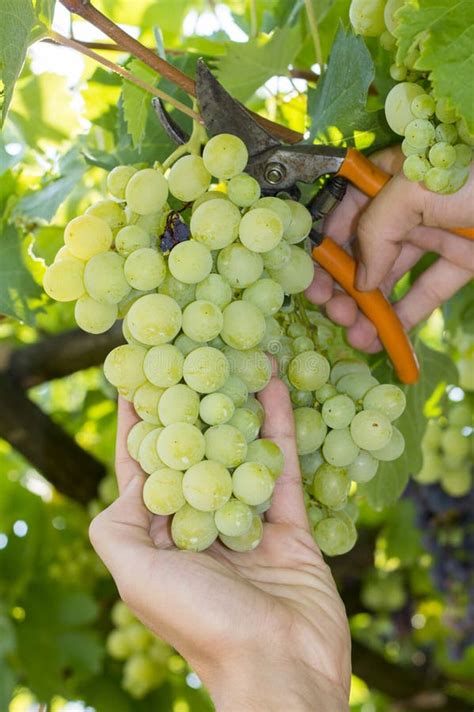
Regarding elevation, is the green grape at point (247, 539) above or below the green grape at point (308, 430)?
below

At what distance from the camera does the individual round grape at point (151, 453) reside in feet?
2.92

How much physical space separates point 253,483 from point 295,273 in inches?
10.0

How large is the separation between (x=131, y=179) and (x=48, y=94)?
0.88 metres

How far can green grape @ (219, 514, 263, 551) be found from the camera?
0.90m

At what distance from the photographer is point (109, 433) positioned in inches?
105

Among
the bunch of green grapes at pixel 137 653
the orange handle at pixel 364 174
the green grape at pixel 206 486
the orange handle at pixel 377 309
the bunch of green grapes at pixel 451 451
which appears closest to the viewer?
the green grape at pixel 206 486

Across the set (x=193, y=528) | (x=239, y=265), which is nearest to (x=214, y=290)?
(x=239, y=265)

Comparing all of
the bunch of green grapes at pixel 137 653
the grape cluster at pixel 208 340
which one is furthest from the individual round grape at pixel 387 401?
the bunch of green grapes at pixel 137 653

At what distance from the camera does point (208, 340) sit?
0.89 metres

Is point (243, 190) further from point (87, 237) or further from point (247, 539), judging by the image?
point (247, 539)

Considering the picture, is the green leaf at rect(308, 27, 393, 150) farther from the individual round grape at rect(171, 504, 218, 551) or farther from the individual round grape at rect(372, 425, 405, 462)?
the individual round grape at rect(171, 504, 218, 551)

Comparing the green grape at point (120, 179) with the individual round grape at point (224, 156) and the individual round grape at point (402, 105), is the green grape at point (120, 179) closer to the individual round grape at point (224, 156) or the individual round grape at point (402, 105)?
the individual round grape at point (224, 156)

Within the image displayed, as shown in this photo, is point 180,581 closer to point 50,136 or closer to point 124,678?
point 50,136

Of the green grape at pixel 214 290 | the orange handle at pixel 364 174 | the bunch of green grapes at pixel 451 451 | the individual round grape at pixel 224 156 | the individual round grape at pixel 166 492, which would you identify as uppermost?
the orange handle at pixel 364 174
